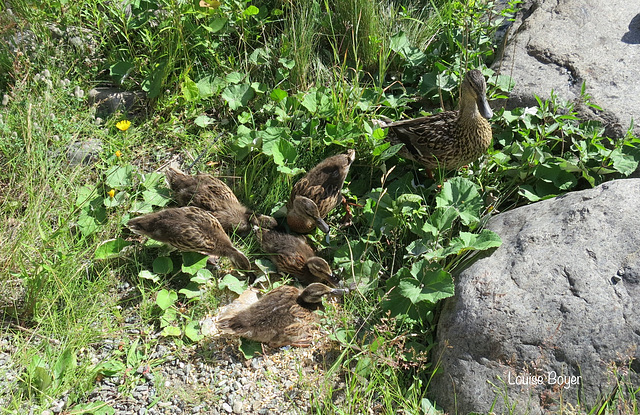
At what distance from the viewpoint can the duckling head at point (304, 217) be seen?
414 cm

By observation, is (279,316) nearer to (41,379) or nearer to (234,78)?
(41,379)

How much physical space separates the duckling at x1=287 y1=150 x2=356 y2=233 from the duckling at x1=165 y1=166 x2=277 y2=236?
0.23 m

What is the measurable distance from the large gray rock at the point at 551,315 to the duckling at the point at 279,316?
86 centimetres

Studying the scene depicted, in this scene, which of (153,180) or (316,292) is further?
(153,180)

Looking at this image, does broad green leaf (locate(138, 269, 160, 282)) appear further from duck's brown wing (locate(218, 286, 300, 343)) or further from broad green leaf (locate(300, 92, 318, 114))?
broad green leaf (locate(300, 92, 318, 114))

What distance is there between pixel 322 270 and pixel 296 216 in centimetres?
49

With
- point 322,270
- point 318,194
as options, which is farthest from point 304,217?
point 322,270

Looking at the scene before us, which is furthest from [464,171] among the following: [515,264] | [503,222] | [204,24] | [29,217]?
[29,217]

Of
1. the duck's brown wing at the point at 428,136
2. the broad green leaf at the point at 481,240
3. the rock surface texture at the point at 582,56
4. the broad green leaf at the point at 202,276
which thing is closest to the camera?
the broad green leaf at the point at 481,240

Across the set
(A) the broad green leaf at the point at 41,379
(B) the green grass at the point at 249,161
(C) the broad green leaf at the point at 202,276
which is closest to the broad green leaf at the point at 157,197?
(B) the green grass at the point at 249,161

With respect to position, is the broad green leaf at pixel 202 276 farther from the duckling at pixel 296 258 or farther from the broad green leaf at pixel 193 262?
the duckling at pixel 296 258

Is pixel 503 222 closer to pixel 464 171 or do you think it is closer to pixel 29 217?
pixel 464 171

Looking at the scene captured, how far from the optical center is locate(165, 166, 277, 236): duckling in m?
4.36

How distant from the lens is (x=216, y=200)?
438 cm
